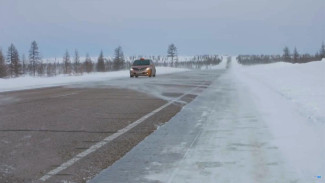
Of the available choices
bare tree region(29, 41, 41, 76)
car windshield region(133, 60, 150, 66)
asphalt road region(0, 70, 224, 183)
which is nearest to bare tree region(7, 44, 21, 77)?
bare tree region(29, 41, 41, 76)

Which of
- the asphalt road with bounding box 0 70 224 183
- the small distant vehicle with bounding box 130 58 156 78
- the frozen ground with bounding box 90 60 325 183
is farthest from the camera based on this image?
the small distant vehicle with bounding box 130 58 156 78

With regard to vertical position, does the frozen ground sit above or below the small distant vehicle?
below

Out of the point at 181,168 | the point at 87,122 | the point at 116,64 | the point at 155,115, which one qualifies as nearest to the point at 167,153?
the point at 181,168

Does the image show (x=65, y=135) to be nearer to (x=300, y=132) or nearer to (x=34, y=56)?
(x=300, y=132)

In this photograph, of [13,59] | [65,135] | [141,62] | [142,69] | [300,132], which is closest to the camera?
[65,135]

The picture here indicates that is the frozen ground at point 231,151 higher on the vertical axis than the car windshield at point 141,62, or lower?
lower

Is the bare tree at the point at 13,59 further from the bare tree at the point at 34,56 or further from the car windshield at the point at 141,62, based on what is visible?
the car windshield at the point at 141,62

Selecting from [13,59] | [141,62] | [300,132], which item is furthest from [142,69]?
[13,59]

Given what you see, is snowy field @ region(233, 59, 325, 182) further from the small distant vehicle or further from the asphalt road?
the small distant vehicle

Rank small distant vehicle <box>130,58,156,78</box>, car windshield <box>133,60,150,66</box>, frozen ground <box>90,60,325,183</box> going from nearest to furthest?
frozen ground <box>90,60,325,183</box>, small distant vehicle <box>130,58,156,78</box>, car windshield <box>133,60,150,66</box>

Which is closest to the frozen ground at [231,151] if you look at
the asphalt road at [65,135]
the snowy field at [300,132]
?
the snowy field at [300,132]

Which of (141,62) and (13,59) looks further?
(13,59)

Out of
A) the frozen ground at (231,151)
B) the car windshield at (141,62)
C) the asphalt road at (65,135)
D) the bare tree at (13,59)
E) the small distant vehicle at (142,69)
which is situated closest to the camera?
the frozen ground at (231,151)

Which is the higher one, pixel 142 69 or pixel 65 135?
pixel 142 69
